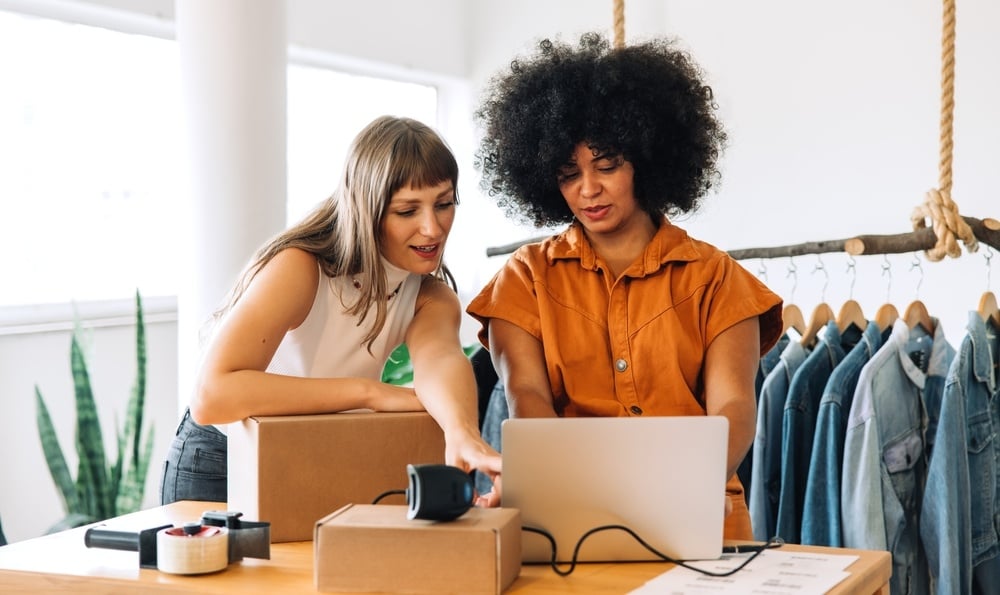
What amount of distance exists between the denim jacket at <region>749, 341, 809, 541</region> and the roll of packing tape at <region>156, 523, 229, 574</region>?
1.59 metres

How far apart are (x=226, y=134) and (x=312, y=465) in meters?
1.72

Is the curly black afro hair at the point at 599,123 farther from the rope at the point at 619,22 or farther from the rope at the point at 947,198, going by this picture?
the rope at the point at 947,198

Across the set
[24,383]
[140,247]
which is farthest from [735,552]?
[140,247]

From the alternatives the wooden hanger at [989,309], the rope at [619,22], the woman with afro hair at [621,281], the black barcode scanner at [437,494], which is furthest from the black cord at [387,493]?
the wooden hanger at [989,309]

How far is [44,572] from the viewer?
1569mm

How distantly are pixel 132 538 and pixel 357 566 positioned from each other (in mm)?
390

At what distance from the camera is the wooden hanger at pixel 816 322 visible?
3.00 metres

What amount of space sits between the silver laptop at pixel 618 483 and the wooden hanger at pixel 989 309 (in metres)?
1.56

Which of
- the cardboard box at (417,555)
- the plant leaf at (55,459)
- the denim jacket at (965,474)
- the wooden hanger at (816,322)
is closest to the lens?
the cardboard box at (417,555)

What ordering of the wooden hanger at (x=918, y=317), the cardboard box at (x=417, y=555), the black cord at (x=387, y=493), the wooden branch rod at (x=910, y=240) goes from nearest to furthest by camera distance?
the cardboard box at (x=417, y=555)
the black cord at (x=387, y=493)
the wooden branch rod at (x=910, y=240)
the wooden hanger at (x=918, y=317)

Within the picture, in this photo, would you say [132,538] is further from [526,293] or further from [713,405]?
[713,405]

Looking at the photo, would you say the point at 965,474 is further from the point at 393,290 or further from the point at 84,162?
the point at 84,162

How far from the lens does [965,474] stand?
2.65 meters

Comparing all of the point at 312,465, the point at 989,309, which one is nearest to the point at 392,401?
the point at 312,465
